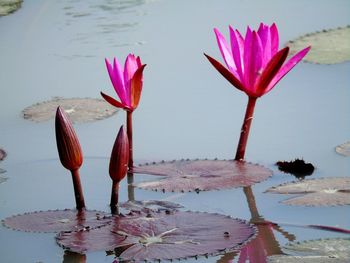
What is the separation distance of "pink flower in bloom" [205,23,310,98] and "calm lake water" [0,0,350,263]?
0.27m

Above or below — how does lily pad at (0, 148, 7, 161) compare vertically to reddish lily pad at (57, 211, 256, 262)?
above

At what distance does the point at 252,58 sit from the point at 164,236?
69 centimetres

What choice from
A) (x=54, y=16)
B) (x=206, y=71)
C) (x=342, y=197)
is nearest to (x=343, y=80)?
(x=206, y=71)

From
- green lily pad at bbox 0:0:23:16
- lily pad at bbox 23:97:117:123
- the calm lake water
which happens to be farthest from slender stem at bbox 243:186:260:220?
green lily pad at bbox 0:0:23:16

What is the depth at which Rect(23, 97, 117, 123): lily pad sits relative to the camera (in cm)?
303

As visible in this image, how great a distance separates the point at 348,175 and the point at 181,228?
0.64 metres

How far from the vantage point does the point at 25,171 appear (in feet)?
Answer: 8.57

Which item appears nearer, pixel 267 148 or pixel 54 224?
pixel 54 224

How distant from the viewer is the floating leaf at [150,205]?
7.27 feet

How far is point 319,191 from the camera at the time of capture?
223 cm

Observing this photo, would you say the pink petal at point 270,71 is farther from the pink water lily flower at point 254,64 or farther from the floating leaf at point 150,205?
the floating leaf at point 150,205

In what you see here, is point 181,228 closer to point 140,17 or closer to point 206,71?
point 206,71

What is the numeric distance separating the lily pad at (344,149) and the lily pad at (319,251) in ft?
2.06

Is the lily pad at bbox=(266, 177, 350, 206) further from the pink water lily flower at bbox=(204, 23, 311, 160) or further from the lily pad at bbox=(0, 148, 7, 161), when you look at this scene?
the lily pad at bbox=(0, 148, 7, 161)
